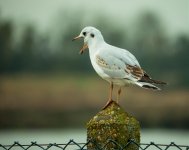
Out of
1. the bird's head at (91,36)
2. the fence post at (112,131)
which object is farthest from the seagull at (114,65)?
the fence post at (112,131)

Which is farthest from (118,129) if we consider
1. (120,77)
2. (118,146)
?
(120,77)

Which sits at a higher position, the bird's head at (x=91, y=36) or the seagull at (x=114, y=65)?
the bird's head at (x=91, y=36)

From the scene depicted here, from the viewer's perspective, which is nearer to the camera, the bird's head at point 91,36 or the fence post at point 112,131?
the fence post at point 112,131

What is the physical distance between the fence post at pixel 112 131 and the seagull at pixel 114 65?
652 mm

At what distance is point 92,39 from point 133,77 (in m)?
0.34

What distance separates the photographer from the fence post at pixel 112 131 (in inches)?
86.4

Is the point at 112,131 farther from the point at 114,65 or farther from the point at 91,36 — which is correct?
the point at 91,36

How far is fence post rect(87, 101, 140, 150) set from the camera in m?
2.19

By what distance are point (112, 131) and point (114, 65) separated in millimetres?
814

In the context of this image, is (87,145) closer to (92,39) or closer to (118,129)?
(118,129)

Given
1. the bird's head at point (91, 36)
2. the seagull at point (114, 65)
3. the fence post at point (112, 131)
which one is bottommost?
the fence post at point (112, 131)

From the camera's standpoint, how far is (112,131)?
7.18 ft

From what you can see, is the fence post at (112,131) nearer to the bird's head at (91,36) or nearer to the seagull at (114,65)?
the seagull at (114,65)

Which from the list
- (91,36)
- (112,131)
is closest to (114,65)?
(91,36)
